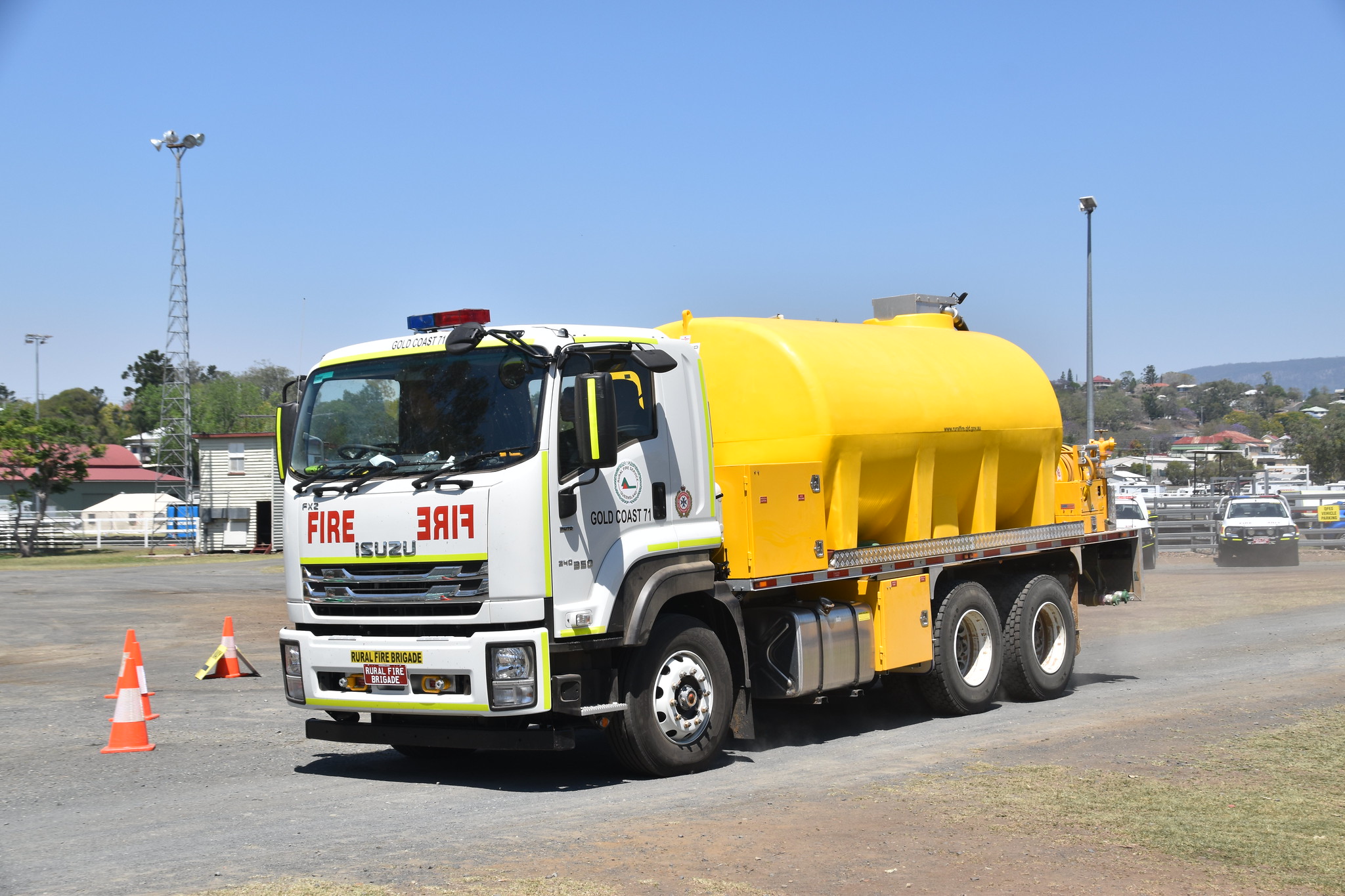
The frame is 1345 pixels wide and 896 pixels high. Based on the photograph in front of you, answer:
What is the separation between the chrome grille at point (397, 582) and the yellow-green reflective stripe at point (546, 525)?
1.25 ft

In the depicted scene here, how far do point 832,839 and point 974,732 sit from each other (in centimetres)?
446

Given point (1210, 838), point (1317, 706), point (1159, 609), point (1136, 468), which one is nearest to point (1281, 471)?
point (1136, 468)

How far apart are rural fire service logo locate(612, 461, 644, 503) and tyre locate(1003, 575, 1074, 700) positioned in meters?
5.72

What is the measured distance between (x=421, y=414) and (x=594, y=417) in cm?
132

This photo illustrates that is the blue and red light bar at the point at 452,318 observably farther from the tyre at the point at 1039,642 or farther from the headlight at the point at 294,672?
the tyre at the point at 1039,642

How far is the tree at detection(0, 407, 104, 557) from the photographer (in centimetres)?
5322

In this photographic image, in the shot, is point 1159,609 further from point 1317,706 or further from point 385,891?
point 385,891

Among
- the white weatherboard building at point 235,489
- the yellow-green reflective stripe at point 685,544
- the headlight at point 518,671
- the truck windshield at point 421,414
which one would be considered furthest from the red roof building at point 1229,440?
the headlight at point 518,671

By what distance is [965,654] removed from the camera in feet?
42.3

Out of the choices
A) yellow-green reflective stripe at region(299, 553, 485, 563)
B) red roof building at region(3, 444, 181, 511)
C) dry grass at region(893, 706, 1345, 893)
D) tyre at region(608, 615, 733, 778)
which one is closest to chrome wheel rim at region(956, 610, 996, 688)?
dry grass at region(893, 706, 1345, 893)

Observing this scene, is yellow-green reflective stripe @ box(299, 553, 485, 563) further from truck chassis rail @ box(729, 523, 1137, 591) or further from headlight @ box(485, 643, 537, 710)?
truck chassis rail @ box(729, 523, 1137, 591)

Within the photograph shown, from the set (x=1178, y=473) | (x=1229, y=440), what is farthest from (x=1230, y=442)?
(x=1178, y=473)

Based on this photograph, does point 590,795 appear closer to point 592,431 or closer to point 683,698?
point 683,698

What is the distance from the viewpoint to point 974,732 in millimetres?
11367
